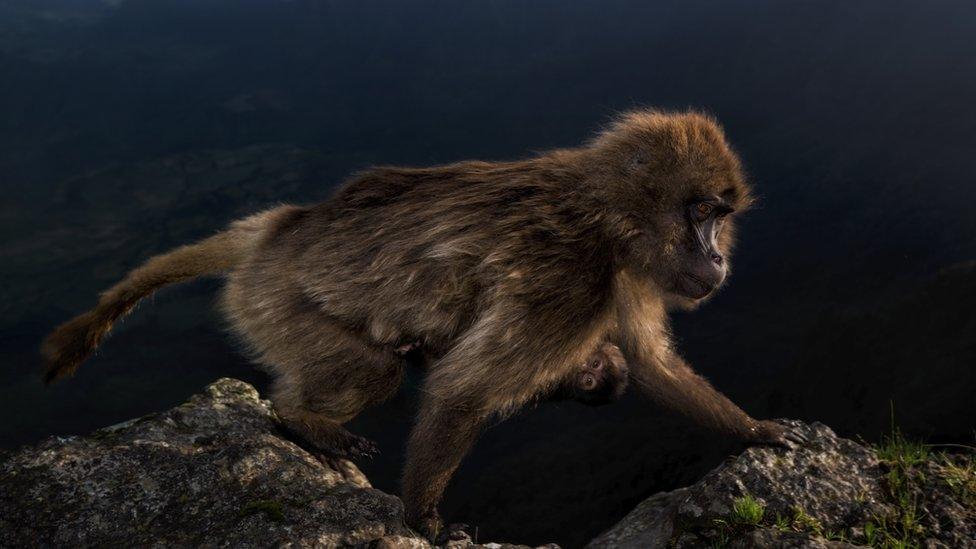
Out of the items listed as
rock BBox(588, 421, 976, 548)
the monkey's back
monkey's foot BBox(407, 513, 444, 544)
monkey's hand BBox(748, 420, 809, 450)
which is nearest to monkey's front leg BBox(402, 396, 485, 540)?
monkey's foot BBox(407, 513, 444, 544)

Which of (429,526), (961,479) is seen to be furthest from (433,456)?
(961,479)

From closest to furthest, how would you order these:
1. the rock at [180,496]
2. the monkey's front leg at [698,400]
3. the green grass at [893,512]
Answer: the rock at [180,496], the green grass at [893,512], the monkey's front leg at [698,400]

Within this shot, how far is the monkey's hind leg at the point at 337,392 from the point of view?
465cm

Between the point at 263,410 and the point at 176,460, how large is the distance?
915mm

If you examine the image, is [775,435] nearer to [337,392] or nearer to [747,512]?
[747,512]

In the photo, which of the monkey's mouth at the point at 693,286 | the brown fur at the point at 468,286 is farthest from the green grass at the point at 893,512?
the monkey's mouth at the point at 693,286

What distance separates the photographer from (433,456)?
170 inches

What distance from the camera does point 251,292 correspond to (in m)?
4.97

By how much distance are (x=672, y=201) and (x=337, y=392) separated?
2575 mm

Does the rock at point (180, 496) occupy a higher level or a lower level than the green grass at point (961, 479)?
lower

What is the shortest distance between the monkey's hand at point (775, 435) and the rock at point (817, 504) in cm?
5

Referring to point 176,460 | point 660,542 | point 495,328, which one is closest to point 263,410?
point 176,460

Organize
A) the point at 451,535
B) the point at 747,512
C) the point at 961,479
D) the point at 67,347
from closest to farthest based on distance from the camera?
the point at 747,512
the point at 961,479
the point at 451,535
the point at 67,347

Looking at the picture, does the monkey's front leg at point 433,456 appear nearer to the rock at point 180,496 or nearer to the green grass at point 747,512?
the rock at point 180,496
